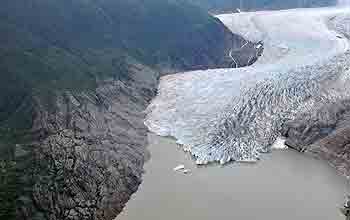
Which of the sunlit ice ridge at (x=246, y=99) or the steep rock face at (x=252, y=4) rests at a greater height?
the steep rock face at (x=252, y=4)

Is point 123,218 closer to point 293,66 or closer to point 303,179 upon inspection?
point 303,179

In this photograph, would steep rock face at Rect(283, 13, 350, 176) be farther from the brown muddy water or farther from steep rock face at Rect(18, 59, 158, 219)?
steep rock face at Rect(18, 59, 158, 219)

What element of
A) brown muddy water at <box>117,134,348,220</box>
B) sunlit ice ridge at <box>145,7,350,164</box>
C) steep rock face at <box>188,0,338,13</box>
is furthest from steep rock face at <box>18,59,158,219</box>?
steep rock face at <box>188,0,338,13</box>

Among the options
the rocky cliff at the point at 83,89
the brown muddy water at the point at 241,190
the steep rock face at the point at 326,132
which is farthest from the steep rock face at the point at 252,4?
the brown muddy water at the point at 241,190

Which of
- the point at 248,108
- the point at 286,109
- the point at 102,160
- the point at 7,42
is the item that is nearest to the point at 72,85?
the point at 7,42

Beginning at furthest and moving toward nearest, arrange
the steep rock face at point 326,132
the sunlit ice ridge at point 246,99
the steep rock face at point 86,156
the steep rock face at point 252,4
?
the steep rock face at point 252,4 → the sunlit ice ridge at point 246,99 → the steep rock face at point 326,132 → the steep rock face at point 86,156

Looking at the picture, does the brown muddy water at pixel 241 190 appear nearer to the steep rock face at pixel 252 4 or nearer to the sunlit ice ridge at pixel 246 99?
the sunlit ice ridge at pixel 246 99
